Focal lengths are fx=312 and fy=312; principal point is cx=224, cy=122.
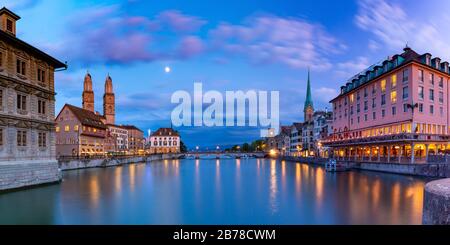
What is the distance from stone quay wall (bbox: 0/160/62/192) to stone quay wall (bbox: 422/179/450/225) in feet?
107

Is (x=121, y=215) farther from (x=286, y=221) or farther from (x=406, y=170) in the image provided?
(x=406, y=170)

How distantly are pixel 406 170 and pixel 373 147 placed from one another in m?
18.5

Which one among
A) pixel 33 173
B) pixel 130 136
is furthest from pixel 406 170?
pixel 130 136

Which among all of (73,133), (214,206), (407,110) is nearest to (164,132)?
(73,133)

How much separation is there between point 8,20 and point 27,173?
1594 centimetres

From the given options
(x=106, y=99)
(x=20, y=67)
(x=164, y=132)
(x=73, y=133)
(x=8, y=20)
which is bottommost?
(x=164, y=132)

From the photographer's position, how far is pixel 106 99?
183 m

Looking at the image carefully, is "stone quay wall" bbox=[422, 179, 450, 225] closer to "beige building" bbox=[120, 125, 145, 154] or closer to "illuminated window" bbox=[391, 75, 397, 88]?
"illuminated window" bbox=[391, 75, 397, 88]

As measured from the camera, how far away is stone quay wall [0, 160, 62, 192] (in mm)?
29022

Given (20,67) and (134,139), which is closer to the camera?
(20,67)

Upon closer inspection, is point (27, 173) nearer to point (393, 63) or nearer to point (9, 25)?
point (9, 25)

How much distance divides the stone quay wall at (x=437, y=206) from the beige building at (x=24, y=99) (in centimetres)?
3272

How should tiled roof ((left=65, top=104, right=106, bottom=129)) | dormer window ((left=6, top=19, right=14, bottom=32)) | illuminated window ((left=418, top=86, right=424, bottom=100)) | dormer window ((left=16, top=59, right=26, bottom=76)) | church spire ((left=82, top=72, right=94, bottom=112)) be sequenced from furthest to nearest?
church spire ((left=82, top=72, right=94, bottom=112))
tiled roof ((left=65, top=104, right=106, bottom=129))
illuminated window ((left=418, top=86, right=424, bottom=100))
dormer window ((left=6, top=19, right=14, bottom=32))
dormer window ((left=16, top=59, right=26, bottom=76))

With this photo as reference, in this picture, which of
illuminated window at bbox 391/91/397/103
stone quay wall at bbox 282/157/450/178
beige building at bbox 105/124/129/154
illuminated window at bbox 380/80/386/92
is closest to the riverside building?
stone quay wall at bbox 282/157/450/178
